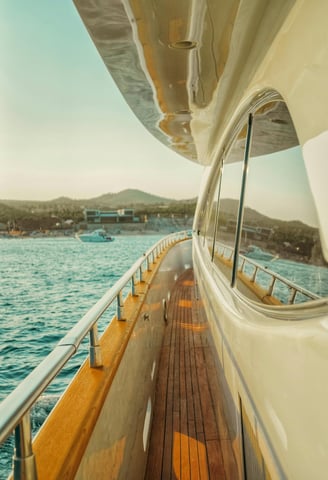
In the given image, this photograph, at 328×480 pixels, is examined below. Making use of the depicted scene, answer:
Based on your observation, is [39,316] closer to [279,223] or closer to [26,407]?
[279,223]

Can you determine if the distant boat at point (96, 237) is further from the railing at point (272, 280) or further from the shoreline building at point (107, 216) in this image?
the railing at point (272, 280)

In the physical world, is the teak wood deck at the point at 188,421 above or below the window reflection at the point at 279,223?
below

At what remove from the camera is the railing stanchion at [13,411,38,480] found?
76 cm

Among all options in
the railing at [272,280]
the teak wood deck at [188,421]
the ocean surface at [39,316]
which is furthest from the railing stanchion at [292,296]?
the ocean surface at [39,316]

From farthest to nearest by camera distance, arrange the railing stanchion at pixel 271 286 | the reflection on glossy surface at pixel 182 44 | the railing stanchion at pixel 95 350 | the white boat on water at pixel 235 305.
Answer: the reflection on glossy surface at pixel 182 44
the railing stanchion at pixel 95 350
the railing stanchion at pixel 271 286
the white boat on water at pixel 235 305

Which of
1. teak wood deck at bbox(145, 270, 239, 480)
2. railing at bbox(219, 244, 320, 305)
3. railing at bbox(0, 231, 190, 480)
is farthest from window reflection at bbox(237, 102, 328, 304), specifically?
teak wood deck at bbox(145, 270, 239, 480)

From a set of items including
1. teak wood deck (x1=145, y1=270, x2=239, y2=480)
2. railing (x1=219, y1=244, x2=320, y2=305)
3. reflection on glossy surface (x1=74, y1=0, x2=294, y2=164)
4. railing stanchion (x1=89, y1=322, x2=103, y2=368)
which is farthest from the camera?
teak wood deck (x1=145, y1=270, x2=239, y2=480)

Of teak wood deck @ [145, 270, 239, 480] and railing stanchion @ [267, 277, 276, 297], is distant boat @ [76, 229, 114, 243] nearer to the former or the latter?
teak wood deck @ [145, 270, 239, 480]

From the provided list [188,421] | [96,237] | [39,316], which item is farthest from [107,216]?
[188,421]

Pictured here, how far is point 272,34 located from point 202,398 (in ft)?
8.24

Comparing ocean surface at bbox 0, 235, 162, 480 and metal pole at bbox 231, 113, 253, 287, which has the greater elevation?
metal pole at bbox 231, 113, 253, 287

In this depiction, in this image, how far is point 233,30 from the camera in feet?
5.94

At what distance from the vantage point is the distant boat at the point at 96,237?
71.0 meters

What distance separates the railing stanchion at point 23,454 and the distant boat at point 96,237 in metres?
70.6
